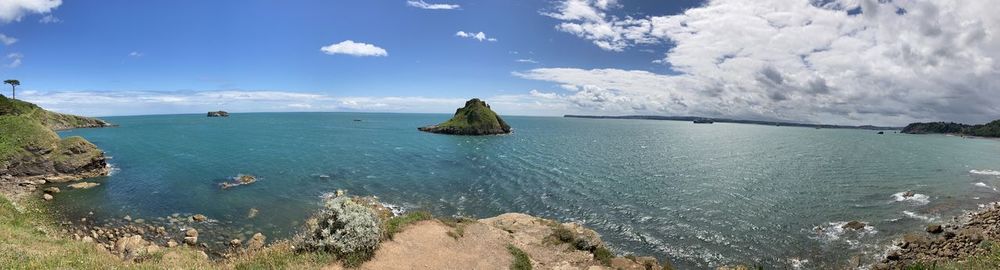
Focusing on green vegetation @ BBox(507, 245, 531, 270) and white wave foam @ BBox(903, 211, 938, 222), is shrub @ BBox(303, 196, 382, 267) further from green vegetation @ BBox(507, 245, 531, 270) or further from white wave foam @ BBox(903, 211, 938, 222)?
white wave foam @ BBox(903, 211, 938, 222)

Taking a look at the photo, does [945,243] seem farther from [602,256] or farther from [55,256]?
[55,256]

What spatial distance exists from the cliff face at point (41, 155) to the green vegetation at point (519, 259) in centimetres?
5149

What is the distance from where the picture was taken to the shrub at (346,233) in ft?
58.9

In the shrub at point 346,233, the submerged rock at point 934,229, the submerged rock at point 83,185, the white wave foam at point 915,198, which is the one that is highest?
the shrub at point 346,233

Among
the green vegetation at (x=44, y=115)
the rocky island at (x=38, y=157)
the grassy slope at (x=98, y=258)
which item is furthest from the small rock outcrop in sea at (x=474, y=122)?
the grassy slope at (x=98, y=258)

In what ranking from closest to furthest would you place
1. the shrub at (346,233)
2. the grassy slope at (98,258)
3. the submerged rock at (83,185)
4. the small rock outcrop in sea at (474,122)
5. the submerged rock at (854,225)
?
the grassy slope at (98,258) → the shrub at (346,233) → the submerged rock at (854,225) → the submerged rock at (83,185) → the small rock outcrop in sea at (474,122)

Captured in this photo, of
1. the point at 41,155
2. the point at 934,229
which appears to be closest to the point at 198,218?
the point at 41,155

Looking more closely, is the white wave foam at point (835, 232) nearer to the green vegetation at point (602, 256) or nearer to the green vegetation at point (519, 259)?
the green vegetation at point (602, 256)

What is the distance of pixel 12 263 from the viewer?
13.2m

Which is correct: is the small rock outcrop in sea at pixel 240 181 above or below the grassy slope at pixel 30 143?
below

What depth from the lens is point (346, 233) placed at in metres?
18.3

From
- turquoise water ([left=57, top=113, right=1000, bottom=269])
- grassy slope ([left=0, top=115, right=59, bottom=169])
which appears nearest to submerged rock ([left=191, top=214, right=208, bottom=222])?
turquoise water ([left=57, top=113, right=1000, bottom=269])

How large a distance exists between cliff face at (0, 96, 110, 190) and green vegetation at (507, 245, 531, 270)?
51.5 m

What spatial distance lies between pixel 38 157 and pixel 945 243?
83.6 m
